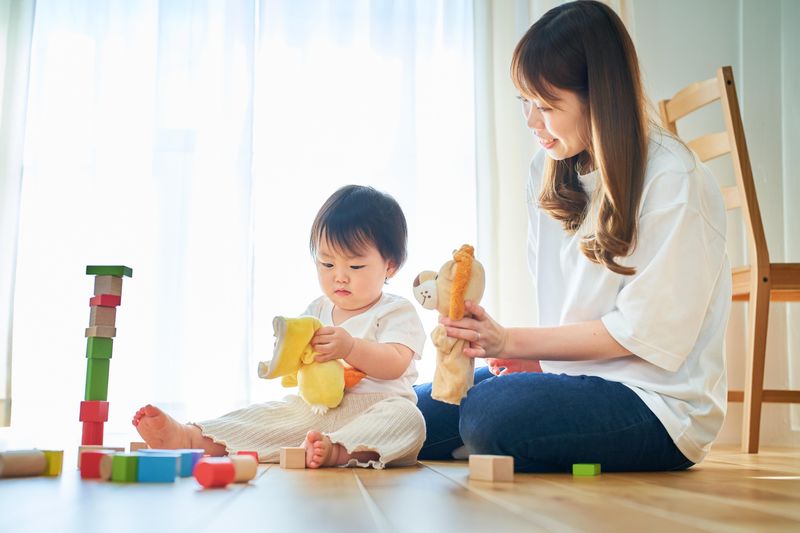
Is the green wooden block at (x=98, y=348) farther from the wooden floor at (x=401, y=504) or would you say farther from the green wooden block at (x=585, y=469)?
the green wooden block at (x=585, y=469)

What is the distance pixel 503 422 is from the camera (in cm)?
115

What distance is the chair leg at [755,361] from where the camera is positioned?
79.6 inches

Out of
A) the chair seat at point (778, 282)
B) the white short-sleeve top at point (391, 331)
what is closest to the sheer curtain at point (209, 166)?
the chair seat at point (778, 282)

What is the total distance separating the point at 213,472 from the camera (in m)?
0.88

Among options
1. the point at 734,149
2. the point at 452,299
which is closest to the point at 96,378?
the point at 452,299

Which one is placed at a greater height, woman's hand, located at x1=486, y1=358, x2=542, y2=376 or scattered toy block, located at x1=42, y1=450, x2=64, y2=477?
woman's hand, located at x1=486, y1=358, x2=542, y2=376

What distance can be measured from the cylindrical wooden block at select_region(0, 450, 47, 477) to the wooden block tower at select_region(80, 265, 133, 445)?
245 millimetres

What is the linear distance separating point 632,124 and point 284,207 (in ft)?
5.01

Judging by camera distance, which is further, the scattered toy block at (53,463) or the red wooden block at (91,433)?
the red wooden block at (91,433)

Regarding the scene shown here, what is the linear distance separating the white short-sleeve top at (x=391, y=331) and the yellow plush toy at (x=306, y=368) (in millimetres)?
58

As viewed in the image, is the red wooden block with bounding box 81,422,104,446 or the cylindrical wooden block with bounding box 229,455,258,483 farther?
the red wooden block with bounding box 81,422,104,446

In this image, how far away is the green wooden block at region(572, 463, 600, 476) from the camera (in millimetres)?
1129

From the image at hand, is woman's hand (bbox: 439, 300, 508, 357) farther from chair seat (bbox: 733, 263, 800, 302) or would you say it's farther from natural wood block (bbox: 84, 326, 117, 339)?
chair seat (bbox: 733, 263, 800, 302)

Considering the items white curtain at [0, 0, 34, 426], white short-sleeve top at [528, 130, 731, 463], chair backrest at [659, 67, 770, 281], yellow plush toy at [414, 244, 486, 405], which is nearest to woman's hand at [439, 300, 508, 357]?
yellow plush toy at [414, 244, 486, 405]
